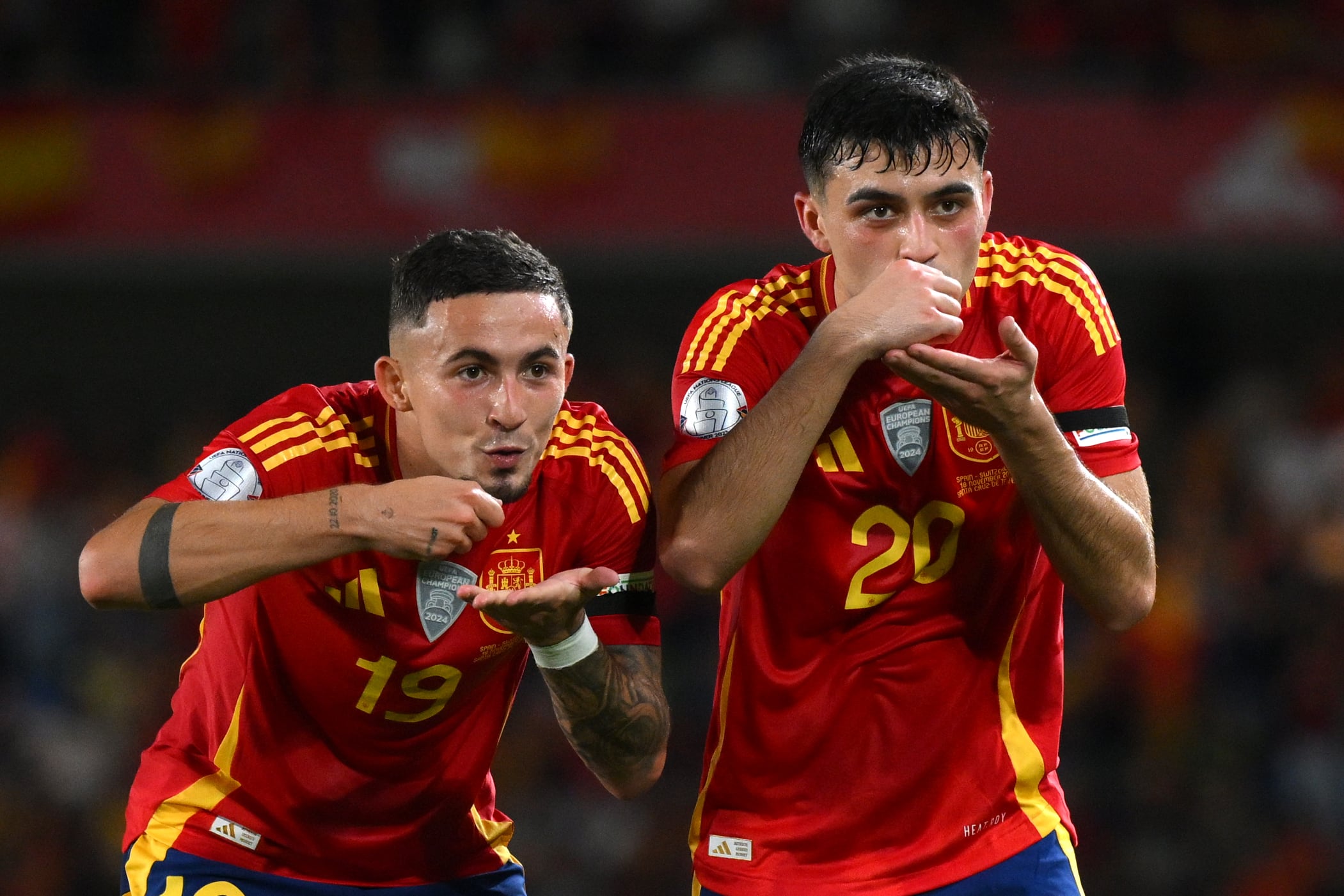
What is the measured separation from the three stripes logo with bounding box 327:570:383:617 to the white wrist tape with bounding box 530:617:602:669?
0.37 metres

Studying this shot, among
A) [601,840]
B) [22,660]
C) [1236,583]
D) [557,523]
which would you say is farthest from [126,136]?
[557,523]

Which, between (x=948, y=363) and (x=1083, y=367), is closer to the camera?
(x=948, y=363)

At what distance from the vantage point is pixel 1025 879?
3.29 meters

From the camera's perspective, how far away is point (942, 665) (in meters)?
3.30

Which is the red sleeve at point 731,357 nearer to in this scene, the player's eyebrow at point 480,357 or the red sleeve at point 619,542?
the red sleeve at point 619,542

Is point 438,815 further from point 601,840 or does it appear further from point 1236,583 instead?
point 1236,583

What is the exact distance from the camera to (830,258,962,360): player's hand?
2.88 meters

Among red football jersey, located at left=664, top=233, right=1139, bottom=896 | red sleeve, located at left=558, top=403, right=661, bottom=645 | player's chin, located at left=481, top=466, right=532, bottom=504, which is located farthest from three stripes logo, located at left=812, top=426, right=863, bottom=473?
player's chin, located at left=481, top=466, right=532, bottom=504

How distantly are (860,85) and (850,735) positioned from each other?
51.2 inches

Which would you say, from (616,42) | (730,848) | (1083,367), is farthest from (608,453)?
(616,42)

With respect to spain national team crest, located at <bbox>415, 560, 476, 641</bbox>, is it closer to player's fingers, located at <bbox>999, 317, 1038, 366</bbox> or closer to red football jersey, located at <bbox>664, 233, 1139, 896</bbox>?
red football jersey, located at <bbox>664, 233, 1139, 896</bbox>

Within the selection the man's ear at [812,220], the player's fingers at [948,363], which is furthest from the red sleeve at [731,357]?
the player's fingers at [948,363]

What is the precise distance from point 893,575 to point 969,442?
31cm

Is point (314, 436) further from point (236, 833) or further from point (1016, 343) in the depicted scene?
point (1016, 343)
